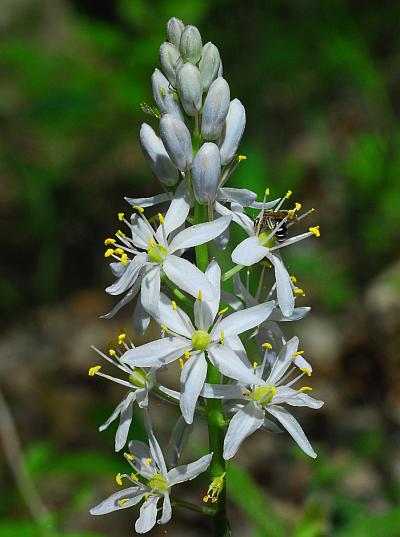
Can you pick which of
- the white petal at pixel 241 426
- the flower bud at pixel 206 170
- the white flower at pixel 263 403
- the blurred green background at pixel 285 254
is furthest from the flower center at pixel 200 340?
the blurred green background at pixel 285 254

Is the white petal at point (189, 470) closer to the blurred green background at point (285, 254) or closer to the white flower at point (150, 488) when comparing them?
the white flower at point (150, 488)

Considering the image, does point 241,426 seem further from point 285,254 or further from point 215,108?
point 285,254

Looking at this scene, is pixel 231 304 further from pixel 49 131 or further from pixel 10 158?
pixel 49 131

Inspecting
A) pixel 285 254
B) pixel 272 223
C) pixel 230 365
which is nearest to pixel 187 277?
pixel 230 365

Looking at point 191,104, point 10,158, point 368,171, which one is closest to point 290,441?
point 368,171

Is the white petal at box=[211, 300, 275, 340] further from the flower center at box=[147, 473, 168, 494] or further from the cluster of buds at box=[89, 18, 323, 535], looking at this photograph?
the flower center at box=[147, 473, 168, 494]

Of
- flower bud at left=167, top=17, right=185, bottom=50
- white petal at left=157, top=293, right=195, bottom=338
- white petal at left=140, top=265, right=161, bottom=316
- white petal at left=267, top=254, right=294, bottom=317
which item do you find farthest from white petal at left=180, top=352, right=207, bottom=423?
flower bud at left=167, top=17, right=185, bottom=50
